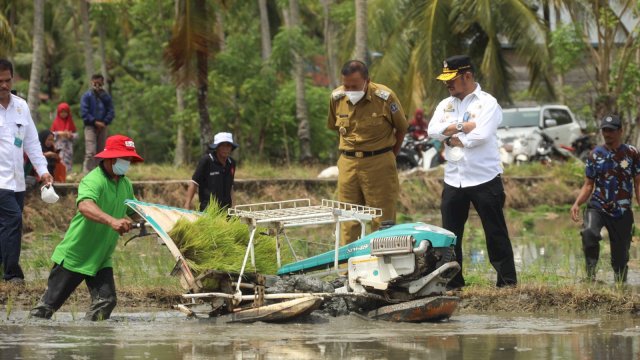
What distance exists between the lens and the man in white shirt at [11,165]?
11.0 m

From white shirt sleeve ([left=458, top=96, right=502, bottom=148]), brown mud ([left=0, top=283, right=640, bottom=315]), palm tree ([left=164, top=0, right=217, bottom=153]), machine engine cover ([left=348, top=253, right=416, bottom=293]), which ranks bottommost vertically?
brown mud ([left=0, top=283, right=640, bottom=315])

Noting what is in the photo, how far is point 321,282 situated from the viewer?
978 cm

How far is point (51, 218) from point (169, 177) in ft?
11.7

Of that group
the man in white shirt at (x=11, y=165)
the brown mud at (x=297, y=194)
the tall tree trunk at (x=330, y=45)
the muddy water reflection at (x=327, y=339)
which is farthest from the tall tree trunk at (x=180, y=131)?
the muddy water reflection at (x=327, y=339)

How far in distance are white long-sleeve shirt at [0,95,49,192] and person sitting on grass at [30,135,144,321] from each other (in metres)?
1.50

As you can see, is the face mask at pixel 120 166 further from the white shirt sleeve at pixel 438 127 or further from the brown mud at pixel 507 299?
the white shirt sleeve at pixel 438 127

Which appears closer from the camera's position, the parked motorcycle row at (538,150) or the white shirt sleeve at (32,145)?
the white shirt sleeve at (32,145)

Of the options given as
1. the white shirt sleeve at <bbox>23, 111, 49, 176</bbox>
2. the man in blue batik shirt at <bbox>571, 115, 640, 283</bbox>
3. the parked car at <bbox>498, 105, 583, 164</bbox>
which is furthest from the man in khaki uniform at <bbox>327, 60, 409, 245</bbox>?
the parked car at <bbox>498, 105, 583, 164</bbox>

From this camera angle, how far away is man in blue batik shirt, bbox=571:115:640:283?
11609mm

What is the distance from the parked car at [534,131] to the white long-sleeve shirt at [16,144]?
1765cm

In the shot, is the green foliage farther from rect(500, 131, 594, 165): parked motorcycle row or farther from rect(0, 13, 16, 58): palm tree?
rect(0, 13, 16, 58): palm tree

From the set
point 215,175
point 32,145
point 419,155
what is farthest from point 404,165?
point 32,145

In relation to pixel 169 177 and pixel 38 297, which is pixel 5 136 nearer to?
pixel 38 297

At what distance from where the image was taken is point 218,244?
32.4 ft
